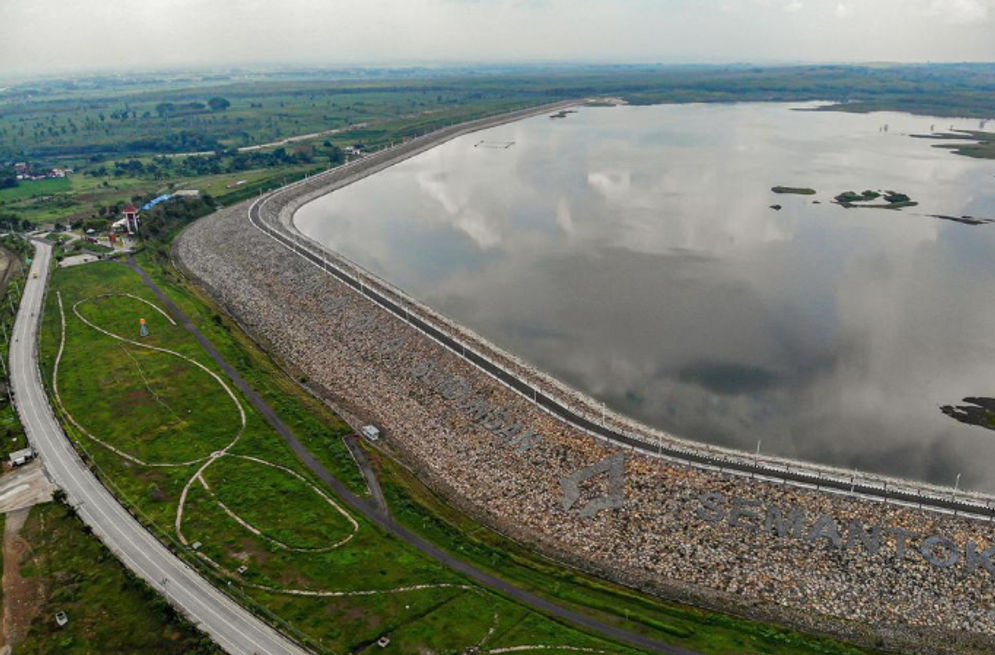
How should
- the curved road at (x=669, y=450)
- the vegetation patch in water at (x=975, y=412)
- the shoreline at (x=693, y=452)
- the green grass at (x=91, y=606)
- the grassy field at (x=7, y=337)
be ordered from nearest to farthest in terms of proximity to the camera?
the green grass at (x=91, y=606) < the curved road at (x=669, y=450) < the shoreline at (x=693, y=452) < the grassy field at (x=7, y=337) < the vegetation patch in water at (x=975, y=412)

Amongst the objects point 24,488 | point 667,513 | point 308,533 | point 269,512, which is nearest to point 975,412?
point 667,513

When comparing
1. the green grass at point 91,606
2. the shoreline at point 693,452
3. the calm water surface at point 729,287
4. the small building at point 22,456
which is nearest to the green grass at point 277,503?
the green grass at point 91,606

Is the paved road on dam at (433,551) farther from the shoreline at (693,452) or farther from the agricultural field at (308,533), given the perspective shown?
the shoreline at (693,452)

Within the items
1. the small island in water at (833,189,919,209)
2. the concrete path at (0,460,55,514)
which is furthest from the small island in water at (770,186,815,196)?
the concrete path at (0,460,55,514)

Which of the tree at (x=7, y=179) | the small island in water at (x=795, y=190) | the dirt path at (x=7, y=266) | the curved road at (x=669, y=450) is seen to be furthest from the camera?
the tree at (x=7, y=179)

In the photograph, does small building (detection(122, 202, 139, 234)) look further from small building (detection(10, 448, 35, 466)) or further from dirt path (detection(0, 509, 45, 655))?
dirt path (detection(0, 509, 45, 655))

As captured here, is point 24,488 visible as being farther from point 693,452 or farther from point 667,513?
point 693,452
